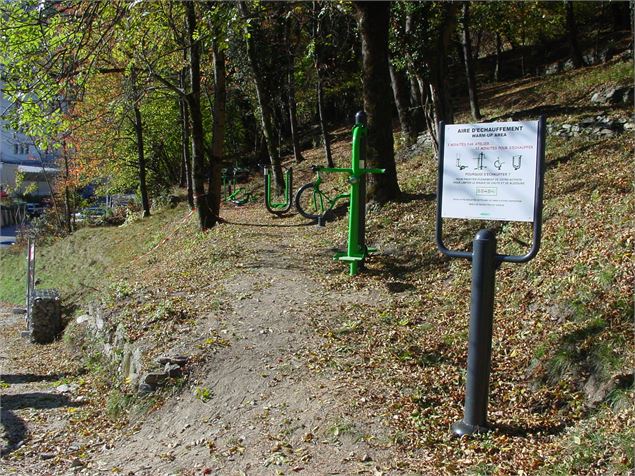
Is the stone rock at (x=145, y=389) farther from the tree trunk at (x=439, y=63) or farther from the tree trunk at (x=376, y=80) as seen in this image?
the tree trunk at (x=439, y=63)

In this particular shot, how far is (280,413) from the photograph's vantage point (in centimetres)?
534

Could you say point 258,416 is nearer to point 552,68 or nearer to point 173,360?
point 173,360

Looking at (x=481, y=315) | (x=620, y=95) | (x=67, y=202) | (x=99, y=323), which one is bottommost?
(x=99, y=323)

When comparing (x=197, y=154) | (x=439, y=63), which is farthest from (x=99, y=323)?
(x=439, y=63)

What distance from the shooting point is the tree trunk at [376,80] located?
397 inches

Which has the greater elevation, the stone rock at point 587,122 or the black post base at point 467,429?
the stone rock at point 587,122

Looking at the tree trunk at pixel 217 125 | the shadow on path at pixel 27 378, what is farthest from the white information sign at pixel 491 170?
the tree trunk at pixel 217 125

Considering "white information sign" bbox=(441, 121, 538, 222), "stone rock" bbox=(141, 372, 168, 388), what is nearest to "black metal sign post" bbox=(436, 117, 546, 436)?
"white information sign" bbox=(441, 121, 538, 222)

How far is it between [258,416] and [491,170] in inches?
111

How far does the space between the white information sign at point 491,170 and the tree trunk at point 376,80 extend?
5676 millimetres

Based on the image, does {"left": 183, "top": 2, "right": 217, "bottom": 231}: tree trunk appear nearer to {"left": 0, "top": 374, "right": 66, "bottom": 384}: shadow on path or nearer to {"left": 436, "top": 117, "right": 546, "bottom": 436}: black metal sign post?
{"left": 0, "top": 374, "right": 66, "bottom": 384}: shadow on path

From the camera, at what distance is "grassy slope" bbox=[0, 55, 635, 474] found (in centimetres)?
435

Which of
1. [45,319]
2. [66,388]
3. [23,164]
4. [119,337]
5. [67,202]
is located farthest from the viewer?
[23,164]

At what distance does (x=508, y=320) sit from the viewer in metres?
6.23
